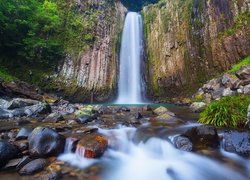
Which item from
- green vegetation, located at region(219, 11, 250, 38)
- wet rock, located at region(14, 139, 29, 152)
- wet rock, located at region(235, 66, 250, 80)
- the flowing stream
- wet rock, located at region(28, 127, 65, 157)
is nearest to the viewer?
wet rock, located at region(28, 127, 65, 157)

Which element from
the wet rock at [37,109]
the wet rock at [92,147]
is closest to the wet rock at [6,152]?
the wet rock at [92,147]

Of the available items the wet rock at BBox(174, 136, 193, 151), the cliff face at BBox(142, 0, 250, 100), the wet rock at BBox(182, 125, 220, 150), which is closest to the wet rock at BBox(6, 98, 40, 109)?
the wet rock at BBox(174, 136, 193, 151)

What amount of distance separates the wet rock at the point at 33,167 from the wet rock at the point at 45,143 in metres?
0.37

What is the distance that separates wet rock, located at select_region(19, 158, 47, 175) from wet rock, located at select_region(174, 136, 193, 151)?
3.53 m

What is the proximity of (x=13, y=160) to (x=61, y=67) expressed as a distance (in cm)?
1692

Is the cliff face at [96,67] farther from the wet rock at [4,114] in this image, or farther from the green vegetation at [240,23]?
the green vegetation at [240,23]

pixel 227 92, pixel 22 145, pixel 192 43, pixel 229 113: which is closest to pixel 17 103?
pixel 22 145

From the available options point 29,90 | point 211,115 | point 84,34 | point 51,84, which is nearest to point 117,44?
point 84,34

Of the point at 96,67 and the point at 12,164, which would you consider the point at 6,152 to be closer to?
the point at 12,164

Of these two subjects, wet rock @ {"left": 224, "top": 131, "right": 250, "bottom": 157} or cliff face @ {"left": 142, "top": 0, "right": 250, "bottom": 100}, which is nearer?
wet rock @ {"left": 224, "top": 131, "right": 250, "bottom": 157}

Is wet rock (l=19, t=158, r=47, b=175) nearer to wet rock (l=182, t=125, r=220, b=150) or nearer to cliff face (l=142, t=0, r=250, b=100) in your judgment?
wet rock (l=182, t=125, r=220, b=150)

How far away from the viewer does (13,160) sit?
510 centimetres

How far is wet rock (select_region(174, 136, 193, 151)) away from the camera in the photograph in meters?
5.92

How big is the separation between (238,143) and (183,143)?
1437 mm
